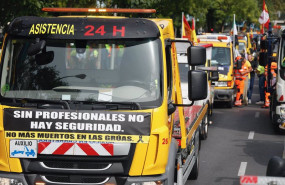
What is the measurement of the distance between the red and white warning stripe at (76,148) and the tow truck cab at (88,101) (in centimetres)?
1

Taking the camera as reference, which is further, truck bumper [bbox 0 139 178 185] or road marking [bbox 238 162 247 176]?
road marking [bbox 238 162 247 176]

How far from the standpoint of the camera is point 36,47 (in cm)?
778

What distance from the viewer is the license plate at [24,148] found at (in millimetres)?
7465

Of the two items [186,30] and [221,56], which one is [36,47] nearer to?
[186,30]

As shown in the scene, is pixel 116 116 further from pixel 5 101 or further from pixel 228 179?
pixel 228 179

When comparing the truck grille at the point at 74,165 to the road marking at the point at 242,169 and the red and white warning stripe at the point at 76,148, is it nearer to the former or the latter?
the red and white warning stripe at the point at 76,148

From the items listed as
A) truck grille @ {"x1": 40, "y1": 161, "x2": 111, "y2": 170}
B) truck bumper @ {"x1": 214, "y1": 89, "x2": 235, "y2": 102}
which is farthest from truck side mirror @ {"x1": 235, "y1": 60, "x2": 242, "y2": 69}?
truck grille @ {"x1": 40, "y1": 161, "x2": 111, "y2": 170}

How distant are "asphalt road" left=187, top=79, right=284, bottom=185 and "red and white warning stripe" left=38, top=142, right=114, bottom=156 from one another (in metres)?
4.11

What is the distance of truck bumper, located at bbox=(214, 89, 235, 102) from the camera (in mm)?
22625

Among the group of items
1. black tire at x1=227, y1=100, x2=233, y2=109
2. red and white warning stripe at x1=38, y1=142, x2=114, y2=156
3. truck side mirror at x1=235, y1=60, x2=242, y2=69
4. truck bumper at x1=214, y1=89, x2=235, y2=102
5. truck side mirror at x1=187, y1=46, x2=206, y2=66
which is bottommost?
black tire at x1=227, y1=100, x2=233, y2=109

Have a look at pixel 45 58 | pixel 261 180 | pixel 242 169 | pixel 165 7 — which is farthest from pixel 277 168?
pixel 165 7

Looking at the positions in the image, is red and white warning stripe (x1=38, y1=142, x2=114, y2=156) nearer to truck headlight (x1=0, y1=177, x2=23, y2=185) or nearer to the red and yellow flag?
truck headlight (x1=0, y1=177, x2=23, y2=185)

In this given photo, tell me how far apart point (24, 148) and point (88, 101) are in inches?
34.1

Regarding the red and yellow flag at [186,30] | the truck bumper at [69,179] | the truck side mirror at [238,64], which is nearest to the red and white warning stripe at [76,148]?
the truck bumper at [69,179]
